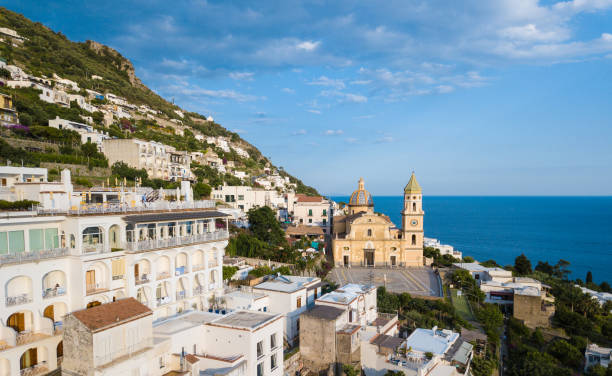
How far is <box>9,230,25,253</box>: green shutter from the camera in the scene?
15.8 m

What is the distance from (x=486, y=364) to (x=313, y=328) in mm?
10854

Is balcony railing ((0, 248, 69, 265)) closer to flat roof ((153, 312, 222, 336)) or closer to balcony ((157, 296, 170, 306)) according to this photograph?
flat roof ((153, 312, 222, 336))

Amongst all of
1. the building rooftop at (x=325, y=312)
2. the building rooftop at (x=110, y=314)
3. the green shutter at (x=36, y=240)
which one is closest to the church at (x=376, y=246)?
the building rooftop at (x=325, y=312)

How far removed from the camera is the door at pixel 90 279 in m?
18.3

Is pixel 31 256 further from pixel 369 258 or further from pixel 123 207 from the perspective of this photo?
pixel 369 258

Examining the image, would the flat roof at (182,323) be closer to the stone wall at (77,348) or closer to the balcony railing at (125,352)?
the balcony railing at (125,352)

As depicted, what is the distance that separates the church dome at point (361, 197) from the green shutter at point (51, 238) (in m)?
45.0

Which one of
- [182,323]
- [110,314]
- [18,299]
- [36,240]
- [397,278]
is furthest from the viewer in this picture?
[397,278]

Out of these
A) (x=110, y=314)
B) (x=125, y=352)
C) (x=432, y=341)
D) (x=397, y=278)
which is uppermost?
(x=110, y=314)

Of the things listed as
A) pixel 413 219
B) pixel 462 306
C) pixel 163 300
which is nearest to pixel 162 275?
pixel 163 300

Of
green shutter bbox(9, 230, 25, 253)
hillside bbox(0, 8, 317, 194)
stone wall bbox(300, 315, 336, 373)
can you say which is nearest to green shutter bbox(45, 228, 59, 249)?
green shutter bbox(9, 230, 25, 253)

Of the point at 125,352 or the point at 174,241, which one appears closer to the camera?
the point at 125,352

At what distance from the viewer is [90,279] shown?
18.5 metres

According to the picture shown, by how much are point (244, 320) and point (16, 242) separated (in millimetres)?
10508
